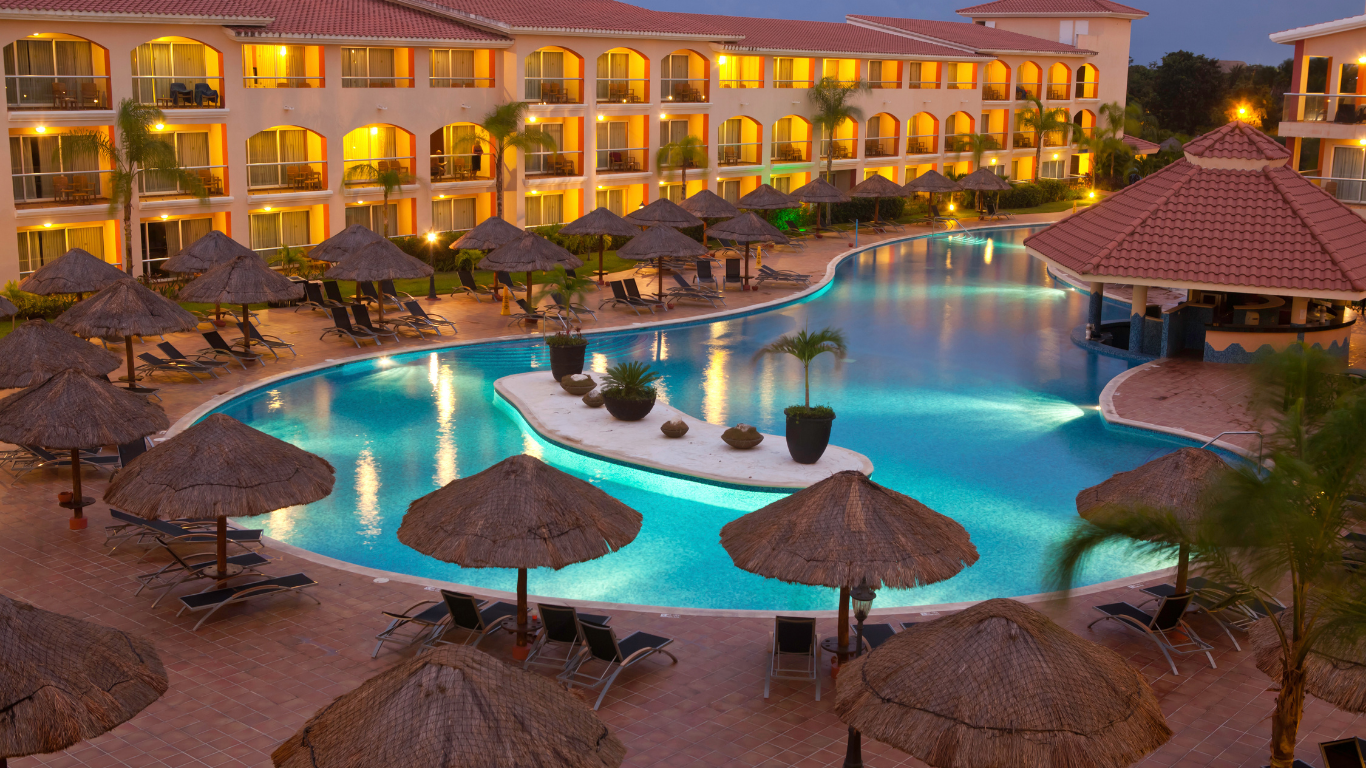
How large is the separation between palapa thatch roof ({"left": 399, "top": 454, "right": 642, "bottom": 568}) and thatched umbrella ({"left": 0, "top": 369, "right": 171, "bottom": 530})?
15.7 feet

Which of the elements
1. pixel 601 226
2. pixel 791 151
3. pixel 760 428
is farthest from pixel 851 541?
pixel 791 151

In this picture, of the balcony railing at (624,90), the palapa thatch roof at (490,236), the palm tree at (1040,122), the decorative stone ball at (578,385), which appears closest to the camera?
the decorative stone ball at (578,385)

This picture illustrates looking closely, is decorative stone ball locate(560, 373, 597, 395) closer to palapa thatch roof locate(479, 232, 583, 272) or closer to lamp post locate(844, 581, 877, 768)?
palapa thatch roof locate(479, 232, 583, 272)

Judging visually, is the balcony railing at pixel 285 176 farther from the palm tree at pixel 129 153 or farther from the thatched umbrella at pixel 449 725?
the thatched umbrella at pixel 449 725

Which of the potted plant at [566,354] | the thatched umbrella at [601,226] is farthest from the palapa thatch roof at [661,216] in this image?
the potted plant at [566,354]

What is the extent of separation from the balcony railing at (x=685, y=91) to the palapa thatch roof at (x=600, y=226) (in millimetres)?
14168

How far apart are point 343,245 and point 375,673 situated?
19112mm

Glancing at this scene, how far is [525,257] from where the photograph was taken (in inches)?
1065

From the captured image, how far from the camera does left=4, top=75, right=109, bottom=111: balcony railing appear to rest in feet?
95.8

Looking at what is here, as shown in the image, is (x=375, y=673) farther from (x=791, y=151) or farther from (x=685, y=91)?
(x=791, y=151)

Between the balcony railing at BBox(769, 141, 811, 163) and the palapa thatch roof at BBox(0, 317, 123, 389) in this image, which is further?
the balcony railing at BBox(769, 141, 811, 163)

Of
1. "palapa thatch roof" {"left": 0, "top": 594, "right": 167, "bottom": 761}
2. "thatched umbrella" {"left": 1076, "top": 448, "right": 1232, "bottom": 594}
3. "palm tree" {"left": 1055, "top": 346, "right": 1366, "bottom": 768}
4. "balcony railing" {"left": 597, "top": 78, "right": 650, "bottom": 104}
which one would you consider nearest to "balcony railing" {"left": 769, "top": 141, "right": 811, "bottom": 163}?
"balcony railing" {"left": 597, "top": 78, "right": 650, "bottom": 104}

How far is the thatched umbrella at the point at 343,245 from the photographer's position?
1124 inches

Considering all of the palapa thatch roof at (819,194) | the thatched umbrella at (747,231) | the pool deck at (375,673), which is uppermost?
the palapa thatch roof at (819,194)
